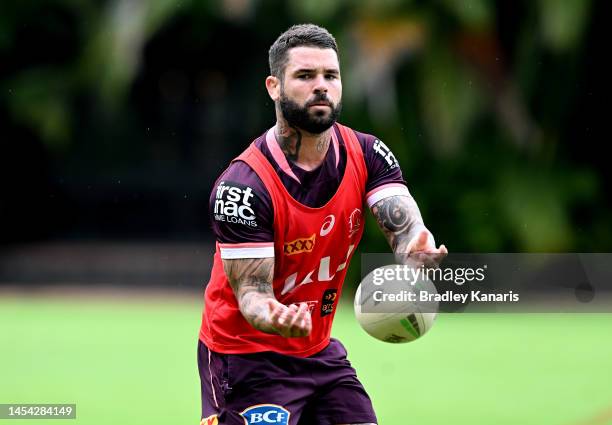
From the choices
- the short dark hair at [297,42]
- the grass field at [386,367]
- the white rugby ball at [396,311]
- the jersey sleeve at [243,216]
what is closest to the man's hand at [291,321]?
the jersey sleeve at [243,216]

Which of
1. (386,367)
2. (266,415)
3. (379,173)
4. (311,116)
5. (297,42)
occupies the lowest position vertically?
(266,415)

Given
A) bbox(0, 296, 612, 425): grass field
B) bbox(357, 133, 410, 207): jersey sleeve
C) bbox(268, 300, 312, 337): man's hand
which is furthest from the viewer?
bbox(0, 296, 612, 425): grass field

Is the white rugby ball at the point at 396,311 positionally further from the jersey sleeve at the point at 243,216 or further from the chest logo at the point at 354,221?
the jersey sleeve at the point at 243,216

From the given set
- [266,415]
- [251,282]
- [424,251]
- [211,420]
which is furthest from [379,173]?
[211,420]

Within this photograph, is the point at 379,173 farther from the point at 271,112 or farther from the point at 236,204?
the point at 271,112

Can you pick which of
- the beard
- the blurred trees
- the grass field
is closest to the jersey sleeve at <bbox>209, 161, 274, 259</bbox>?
the beard

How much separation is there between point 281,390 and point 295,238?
838 millimetres

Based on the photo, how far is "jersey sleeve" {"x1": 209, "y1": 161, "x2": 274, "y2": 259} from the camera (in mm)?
5988

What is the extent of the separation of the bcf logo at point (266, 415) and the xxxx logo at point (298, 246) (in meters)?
0.84

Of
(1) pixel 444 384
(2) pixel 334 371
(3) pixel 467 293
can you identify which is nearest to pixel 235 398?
(2) pixel 334 371

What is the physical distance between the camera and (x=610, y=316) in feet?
58.1

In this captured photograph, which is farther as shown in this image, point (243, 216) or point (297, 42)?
point (297, 42)

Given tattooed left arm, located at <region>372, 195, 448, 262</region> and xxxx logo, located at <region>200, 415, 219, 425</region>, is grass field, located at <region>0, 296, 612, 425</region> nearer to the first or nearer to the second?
xxxx logo, located at <region>200, 415, 219, 425</region>

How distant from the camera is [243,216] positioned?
599 centimetres
